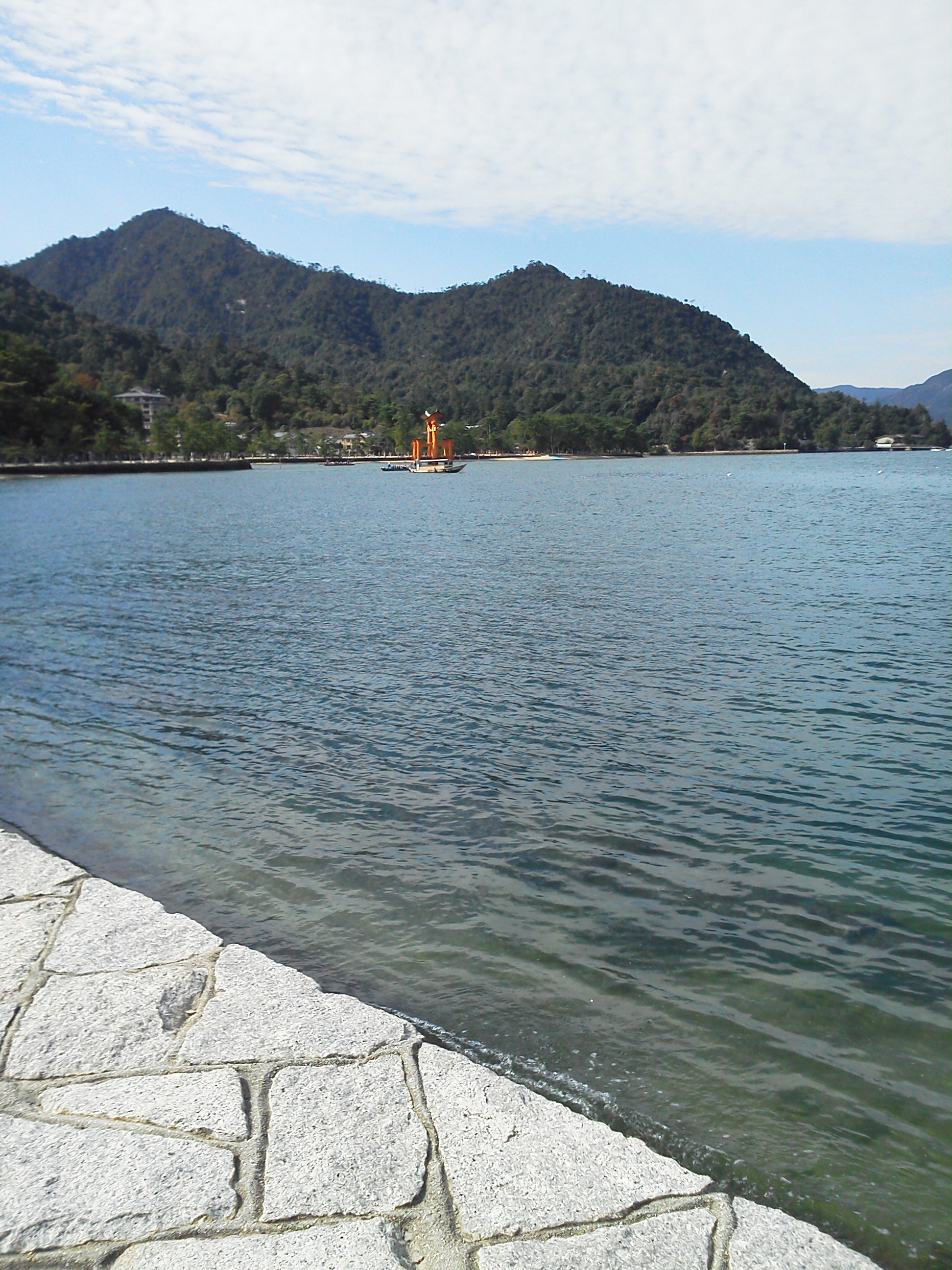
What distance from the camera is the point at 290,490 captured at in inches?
2881

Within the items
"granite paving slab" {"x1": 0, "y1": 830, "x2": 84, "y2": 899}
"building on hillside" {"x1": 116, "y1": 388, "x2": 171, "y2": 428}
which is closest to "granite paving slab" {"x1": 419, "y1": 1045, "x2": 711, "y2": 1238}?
"granite paving slab" {"x1": 0, "y1": 830, "x2": 84, "y2": 899}

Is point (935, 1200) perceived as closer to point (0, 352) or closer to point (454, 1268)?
point (454, 1268)

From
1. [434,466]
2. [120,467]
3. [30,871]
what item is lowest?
[120,467]

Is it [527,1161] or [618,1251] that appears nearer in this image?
[618,1251]

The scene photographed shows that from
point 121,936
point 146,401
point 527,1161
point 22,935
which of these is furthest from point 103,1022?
point 146,401

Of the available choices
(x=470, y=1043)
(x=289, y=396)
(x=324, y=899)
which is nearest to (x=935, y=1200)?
(x=470, y=1043)

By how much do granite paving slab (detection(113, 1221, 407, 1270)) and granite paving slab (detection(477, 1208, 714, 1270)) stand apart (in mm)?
315

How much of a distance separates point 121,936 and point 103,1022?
32.3 inches

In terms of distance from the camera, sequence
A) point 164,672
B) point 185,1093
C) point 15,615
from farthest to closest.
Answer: point 15,615 < point 164,672 < point 185,1093

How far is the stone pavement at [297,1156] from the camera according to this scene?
2.59 m

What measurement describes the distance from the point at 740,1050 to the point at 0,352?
115 metres

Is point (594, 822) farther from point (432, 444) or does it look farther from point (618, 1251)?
point (432, 444)

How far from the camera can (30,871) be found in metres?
5.26

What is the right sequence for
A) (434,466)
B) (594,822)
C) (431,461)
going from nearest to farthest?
(594,822)
(431,461)
(434,466)
